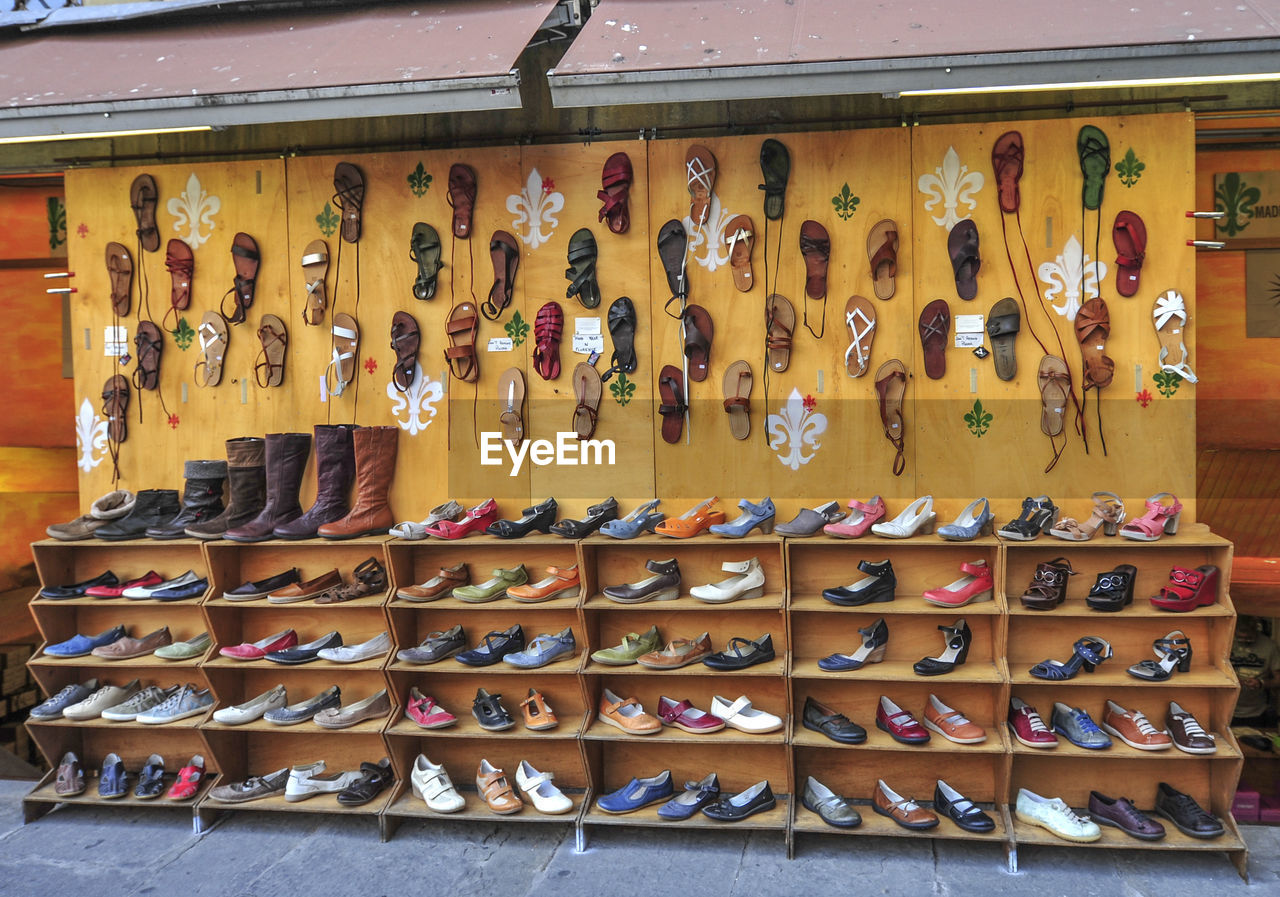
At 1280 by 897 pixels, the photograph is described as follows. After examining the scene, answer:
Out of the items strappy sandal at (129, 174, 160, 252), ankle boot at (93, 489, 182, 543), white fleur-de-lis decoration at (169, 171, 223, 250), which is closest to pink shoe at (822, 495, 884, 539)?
ankle boot at (93, 489, 182, 543)

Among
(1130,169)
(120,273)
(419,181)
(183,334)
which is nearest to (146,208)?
(120,273)

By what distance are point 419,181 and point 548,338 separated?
96 cm

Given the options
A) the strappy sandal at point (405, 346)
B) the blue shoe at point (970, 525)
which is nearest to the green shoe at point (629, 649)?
the blue shoe at point (970, 525)

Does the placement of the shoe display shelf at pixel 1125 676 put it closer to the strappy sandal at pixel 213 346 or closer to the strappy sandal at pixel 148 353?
the strappy sandal at pixel 213 346

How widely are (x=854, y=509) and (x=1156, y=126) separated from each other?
197cm

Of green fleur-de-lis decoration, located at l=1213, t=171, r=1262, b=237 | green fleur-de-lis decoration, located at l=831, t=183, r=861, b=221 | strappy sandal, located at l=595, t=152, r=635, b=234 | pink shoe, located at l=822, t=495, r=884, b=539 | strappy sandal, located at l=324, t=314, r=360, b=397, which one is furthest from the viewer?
green fleur-de-lis decoration, located at l=1213, t=171, r=1262, b=237

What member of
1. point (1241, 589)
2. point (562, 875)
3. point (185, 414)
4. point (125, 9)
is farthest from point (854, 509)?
point (125, 9)

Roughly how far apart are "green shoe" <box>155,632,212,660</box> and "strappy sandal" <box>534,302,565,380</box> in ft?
6.45

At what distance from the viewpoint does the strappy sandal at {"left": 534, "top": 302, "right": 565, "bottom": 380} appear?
13.3 feet

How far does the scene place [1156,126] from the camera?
3705 millimetres

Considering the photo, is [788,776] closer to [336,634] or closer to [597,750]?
[597,750]

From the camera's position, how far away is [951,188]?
3.82m

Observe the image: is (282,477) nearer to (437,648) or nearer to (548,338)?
(437,648)

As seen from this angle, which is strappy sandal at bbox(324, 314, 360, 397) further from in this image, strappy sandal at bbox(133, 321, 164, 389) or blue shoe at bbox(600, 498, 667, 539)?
blue shoe at bbox(600, 498, 667, 539)
